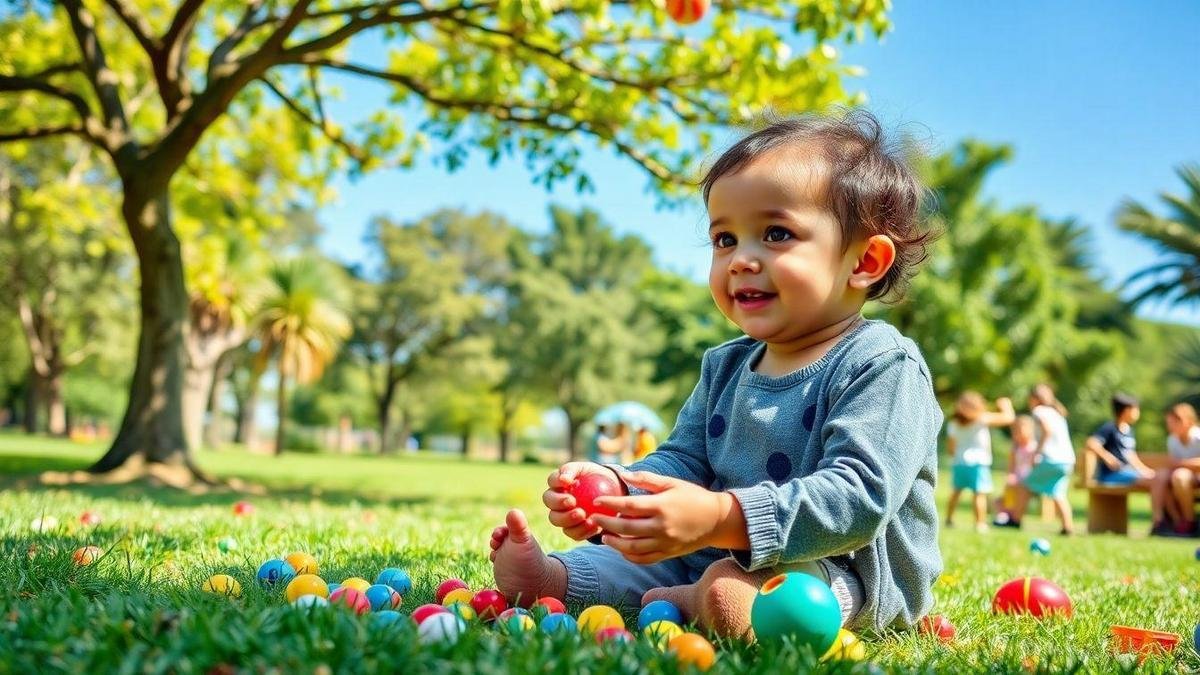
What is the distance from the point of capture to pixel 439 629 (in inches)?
72.0

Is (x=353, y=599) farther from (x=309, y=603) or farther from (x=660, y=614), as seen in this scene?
(x=660, y=614)

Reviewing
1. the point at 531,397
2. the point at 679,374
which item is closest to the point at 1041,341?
the point at 679,374

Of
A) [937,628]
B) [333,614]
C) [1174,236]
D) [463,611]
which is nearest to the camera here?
[333,614]

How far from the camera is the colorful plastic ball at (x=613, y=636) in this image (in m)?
1.83

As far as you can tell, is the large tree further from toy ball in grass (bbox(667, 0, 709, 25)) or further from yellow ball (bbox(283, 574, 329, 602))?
yellow ball (bbox(283, 574, 329, 602))

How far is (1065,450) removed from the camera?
1056 cm

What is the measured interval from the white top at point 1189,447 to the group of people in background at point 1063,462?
0.01 metres

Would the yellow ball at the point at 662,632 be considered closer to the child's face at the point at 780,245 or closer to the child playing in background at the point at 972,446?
the child's face at the point at 780,245

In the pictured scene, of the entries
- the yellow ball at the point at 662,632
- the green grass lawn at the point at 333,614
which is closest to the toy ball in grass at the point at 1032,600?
the green grass lawn at the point at 333,614

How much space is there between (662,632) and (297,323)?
31.2m

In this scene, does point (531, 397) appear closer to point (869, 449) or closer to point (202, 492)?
point (202, 492)

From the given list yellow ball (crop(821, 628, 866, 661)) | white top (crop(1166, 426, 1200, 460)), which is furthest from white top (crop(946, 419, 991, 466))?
yellow ball (crop(821, 628, 866, 661))

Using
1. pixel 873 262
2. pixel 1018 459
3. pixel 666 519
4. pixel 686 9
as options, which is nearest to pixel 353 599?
pixel 666 519

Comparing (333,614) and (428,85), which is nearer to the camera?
(333,614)
